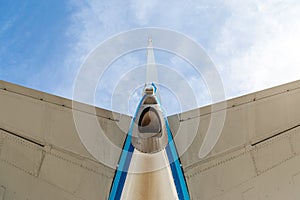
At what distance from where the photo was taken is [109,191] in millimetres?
4031

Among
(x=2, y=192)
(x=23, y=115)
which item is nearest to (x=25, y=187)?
(x=2, y=192)

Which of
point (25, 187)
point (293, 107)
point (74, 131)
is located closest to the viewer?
point (74, 131)

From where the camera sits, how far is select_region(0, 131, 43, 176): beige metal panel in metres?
4.04

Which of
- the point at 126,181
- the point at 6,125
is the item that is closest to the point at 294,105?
the point at 126,181

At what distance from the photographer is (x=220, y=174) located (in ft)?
14.3

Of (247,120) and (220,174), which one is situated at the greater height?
(247,120)

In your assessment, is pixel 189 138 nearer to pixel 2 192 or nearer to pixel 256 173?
pixel 256 173

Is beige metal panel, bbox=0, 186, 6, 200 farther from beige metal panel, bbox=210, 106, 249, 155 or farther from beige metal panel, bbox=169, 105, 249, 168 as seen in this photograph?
beige metal panel, bbox=210, 106, 249, 155

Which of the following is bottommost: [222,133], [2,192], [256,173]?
[2,192]

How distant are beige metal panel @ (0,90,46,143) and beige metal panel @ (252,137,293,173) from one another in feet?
10.9

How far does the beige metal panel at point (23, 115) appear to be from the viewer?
12.9ft

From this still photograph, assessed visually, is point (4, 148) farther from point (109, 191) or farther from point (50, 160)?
point (109, 191)

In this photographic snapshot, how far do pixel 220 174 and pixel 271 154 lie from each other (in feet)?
3.19

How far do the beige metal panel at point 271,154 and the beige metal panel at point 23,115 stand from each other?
10.9 ft
